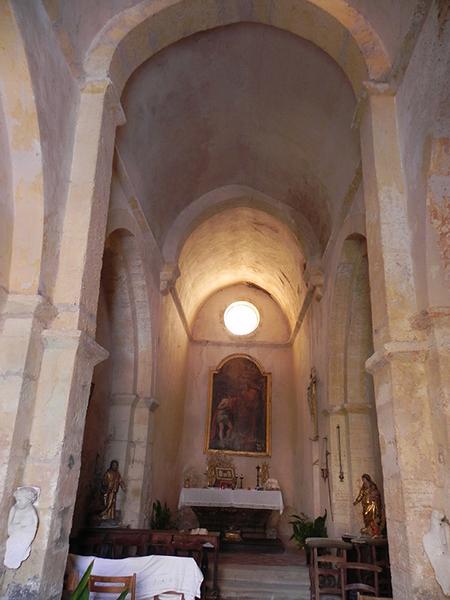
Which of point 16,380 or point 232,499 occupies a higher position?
point 16,380

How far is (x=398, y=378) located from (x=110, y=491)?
15.7ft

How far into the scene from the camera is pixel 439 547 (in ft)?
12.2

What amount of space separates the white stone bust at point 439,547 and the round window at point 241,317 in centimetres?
1074

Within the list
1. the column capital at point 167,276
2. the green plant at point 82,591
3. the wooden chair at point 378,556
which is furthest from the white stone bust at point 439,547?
the column capital at point 167,276

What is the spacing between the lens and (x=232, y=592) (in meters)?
7.01

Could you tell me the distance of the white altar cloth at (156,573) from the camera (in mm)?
4801

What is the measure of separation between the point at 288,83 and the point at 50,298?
4931 millimetres

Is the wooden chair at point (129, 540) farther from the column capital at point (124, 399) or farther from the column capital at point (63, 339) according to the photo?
the column capital at point (63, 339)

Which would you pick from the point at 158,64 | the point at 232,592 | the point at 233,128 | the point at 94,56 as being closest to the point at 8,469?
the point at 94,56

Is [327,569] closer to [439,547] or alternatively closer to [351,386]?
[439,547]

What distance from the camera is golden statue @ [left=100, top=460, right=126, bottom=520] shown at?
287 inches

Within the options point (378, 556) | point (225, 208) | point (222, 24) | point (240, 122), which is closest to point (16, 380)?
point (222, 24)

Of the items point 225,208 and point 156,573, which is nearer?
point 156,573

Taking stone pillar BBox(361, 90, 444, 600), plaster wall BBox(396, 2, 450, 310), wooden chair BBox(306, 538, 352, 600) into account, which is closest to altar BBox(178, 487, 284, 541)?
wooden chair BBox(306, 538, 352, 600)
